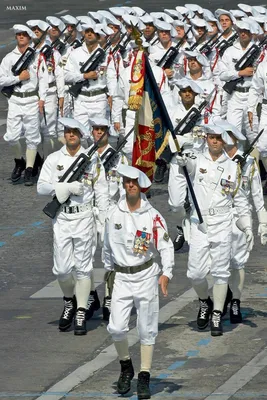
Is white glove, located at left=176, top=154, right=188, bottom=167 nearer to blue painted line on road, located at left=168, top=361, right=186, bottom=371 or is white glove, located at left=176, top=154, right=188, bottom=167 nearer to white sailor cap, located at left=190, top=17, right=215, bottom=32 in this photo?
blue painted line on road, located at left=168, top=361, right=186, bottom=371

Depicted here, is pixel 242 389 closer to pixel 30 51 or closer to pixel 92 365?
pixel 92 365

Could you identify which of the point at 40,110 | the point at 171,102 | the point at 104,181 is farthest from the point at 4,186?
the point at 104,181

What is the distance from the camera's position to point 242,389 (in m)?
15.3

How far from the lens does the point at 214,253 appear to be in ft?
57.1

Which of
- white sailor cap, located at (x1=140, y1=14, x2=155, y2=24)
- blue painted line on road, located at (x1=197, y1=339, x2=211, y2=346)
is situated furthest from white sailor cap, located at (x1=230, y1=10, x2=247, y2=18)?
blue painted line on road, located at (x1=197, y1=339, x2=211, y2=346)

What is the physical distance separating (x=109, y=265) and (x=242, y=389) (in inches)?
67.7

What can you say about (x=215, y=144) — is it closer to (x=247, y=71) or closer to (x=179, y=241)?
(x=179, y=241)

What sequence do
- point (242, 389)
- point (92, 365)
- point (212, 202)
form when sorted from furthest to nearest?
point (212, 202), point (92, 365), point (242, 389)

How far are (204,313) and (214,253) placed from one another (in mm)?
678

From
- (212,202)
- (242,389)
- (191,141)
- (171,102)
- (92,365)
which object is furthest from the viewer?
(171,102)

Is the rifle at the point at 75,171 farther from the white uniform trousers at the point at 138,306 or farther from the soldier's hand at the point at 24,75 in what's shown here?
the soldier's hand at the point at 24,75

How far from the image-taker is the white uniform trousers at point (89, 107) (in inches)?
992

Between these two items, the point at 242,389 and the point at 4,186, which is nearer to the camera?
the point at 242,389

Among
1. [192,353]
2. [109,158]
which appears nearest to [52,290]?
[109,158]
